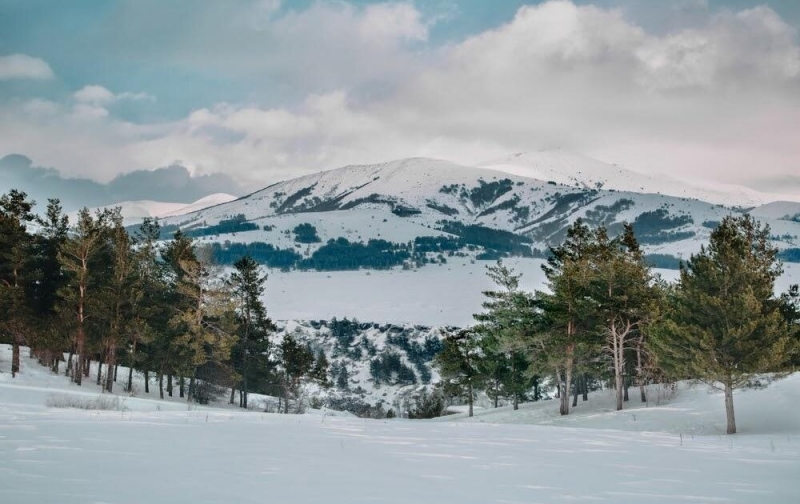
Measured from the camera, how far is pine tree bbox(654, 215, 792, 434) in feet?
92.0

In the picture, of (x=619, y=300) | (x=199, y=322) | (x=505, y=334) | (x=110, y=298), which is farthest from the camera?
(x=199, y=322)

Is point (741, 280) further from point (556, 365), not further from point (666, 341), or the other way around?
point (556, 365)

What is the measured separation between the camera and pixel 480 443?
50.9 ft

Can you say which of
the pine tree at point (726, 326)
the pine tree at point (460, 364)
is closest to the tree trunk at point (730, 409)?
the pine tree at point (726, 326)

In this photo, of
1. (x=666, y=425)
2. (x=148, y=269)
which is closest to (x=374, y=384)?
(x=148, y=269)

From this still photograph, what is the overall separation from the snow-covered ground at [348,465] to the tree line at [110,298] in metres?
23.0

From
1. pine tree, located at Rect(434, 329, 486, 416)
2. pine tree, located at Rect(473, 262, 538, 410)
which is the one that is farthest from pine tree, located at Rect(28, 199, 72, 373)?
pine tree, located at Rect(473, 262, 538, 410)

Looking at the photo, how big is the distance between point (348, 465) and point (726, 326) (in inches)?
993

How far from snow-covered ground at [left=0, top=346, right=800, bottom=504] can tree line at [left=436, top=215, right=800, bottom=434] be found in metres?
13.5

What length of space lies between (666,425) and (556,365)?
8.96m

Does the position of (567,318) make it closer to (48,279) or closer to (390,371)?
(48,279)

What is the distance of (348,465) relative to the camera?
35.6 ft

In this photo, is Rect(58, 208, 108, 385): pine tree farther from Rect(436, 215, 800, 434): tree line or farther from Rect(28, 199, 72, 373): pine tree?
Rect(436, 215, 800, 434): tree line

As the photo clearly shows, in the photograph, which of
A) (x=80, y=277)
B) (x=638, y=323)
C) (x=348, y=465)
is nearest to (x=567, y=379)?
(x=638, y=323)
